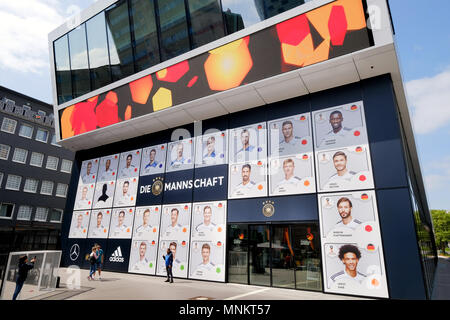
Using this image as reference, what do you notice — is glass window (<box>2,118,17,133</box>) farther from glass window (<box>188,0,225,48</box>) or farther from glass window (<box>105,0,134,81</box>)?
glass window (<box>188,0,225,48</box>)

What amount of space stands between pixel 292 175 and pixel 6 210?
33.9 m

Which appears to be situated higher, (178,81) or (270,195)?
(178,81)

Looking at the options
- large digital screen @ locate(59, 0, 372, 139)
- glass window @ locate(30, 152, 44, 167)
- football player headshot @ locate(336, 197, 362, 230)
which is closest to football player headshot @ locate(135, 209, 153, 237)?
large digital screen @ locate(59, 0, 372, 139)

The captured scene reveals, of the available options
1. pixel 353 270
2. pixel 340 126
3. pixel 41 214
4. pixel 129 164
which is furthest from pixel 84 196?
pixel 41 214

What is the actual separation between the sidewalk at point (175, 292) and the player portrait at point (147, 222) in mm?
3194

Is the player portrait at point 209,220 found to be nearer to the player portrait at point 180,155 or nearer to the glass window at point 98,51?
the player portrait at point 180,155

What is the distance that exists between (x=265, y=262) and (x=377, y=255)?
4415 mm

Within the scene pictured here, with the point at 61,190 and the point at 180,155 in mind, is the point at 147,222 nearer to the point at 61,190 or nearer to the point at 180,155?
the point at 180,155

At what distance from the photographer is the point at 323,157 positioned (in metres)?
11.4

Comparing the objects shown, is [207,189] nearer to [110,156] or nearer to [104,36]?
[110,156]

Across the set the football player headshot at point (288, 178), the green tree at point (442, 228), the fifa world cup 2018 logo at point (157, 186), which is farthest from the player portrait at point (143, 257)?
the green tree at point (442, 228)

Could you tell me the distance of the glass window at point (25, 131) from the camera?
33094 millimetres
